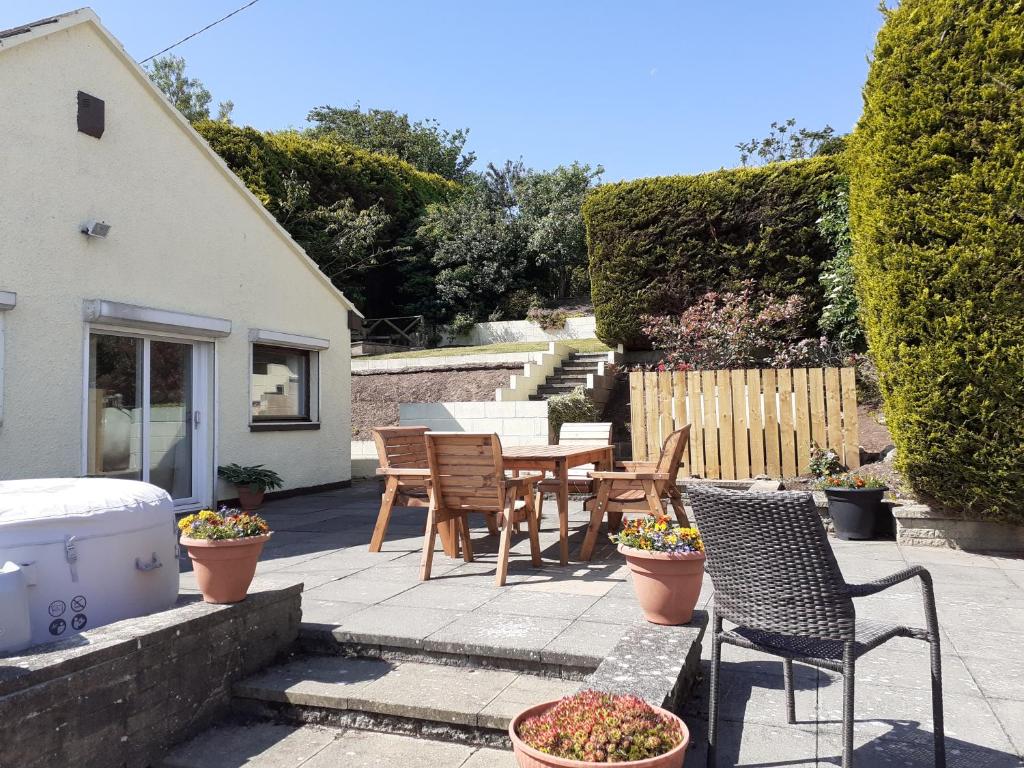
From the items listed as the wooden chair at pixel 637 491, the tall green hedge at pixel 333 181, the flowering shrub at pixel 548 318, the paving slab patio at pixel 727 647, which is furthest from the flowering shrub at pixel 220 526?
the tall green hedge at pixel 333 181

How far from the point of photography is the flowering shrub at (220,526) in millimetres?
3504

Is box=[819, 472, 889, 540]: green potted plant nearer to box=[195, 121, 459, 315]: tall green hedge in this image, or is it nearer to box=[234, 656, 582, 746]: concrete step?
box=[234, 656, 582, 746]: concrete step

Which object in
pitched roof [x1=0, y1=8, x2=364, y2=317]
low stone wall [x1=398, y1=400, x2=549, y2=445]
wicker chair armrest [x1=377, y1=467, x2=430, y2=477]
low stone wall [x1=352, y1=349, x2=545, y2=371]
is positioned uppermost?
pitched roof [x1=0, y1=8, x2=364, y2=317]

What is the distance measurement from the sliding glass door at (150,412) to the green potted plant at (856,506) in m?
6.73

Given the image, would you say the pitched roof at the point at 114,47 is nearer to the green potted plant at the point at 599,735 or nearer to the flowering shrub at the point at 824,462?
the flowering shrub at the point at 824,462

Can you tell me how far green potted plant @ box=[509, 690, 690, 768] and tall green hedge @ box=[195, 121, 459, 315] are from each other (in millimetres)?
20550

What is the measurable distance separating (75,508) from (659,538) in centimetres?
265

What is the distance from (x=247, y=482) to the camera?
849cm

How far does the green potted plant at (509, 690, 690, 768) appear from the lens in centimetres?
184

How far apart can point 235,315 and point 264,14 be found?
155 inches

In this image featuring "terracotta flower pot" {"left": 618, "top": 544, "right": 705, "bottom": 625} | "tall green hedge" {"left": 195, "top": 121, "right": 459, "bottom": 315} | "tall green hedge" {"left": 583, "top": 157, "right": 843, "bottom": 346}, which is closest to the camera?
"terracotta flower pot" {"left": 618, "top": 544, "right": 705, "bottom": 625}

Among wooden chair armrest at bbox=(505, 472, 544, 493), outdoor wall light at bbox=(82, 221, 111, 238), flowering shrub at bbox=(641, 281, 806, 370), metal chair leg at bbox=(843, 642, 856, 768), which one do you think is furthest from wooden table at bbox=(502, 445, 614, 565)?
flowering shrub at bbox=(641, 281, 806, 370)

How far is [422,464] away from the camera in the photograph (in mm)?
6359

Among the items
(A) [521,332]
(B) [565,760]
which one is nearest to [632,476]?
(B) [565,760]
